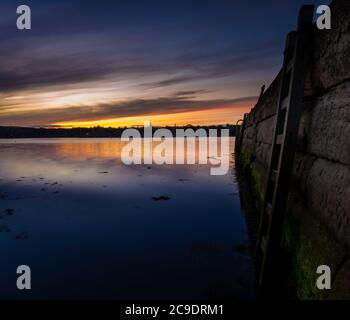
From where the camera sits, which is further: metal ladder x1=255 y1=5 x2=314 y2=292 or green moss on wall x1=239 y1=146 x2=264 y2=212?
green moss on wall x1=239 y1=146 x2=264 y2=212

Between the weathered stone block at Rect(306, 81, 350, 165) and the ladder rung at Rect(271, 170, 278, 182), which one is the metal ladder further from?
the ladder rung at Rect(271, 170, 278, 182)

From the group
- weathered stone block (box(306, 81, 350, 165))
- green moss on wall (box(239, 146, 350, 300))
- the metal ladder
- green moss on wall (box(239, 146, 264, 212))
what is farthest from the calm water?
weathered stone block (box(306, 81, 350, 165))

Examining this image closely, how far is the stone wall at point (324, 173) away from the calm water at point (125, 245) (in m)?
1.81

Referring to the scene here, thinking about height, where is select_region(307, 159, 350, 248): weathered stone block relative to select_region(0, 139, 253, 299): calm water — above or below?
above

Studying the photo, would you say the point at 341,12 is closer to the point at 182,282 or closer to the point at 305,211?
the point at 305,211

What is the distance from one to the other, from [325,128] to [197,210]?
7.52m

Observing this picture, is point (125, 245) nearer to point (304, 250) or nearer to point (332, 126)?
point (304, 250)

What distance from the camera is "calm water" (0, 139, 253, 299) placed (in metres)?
4.93

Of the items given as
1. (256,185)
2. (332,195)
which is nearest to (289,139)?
(332,195)

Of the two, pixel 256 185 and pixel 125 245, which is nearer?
pixel 125 245

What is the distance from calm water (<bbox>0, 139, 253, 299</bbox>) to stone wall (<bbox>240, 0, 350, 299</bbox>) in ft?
5.93

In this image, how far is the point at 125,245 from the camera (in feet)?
22.2

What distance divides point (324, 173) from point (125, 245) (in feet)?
16.1

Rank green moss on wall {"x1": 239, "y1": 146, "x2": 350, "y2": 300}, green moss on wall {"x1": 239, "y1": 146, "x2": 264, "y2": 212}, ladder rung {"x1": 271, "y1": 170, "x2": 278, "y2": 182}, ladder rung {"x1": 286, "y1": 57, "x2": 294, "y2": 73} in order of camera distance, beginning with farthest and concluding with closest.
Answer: green moss on wall {"x1": 239, "y1": 146, "x2": 264, "y2": 212} < ladder rung {"x1": 271, "y1": 170, "x2": 278, "y2": 182} < ladder rung {"x1": 286, "y1": 57, "x2": 294, "y2": 73} < green moss on wall {"x1": 239, "y1": 146, "x2": 350, "y2": 300}
